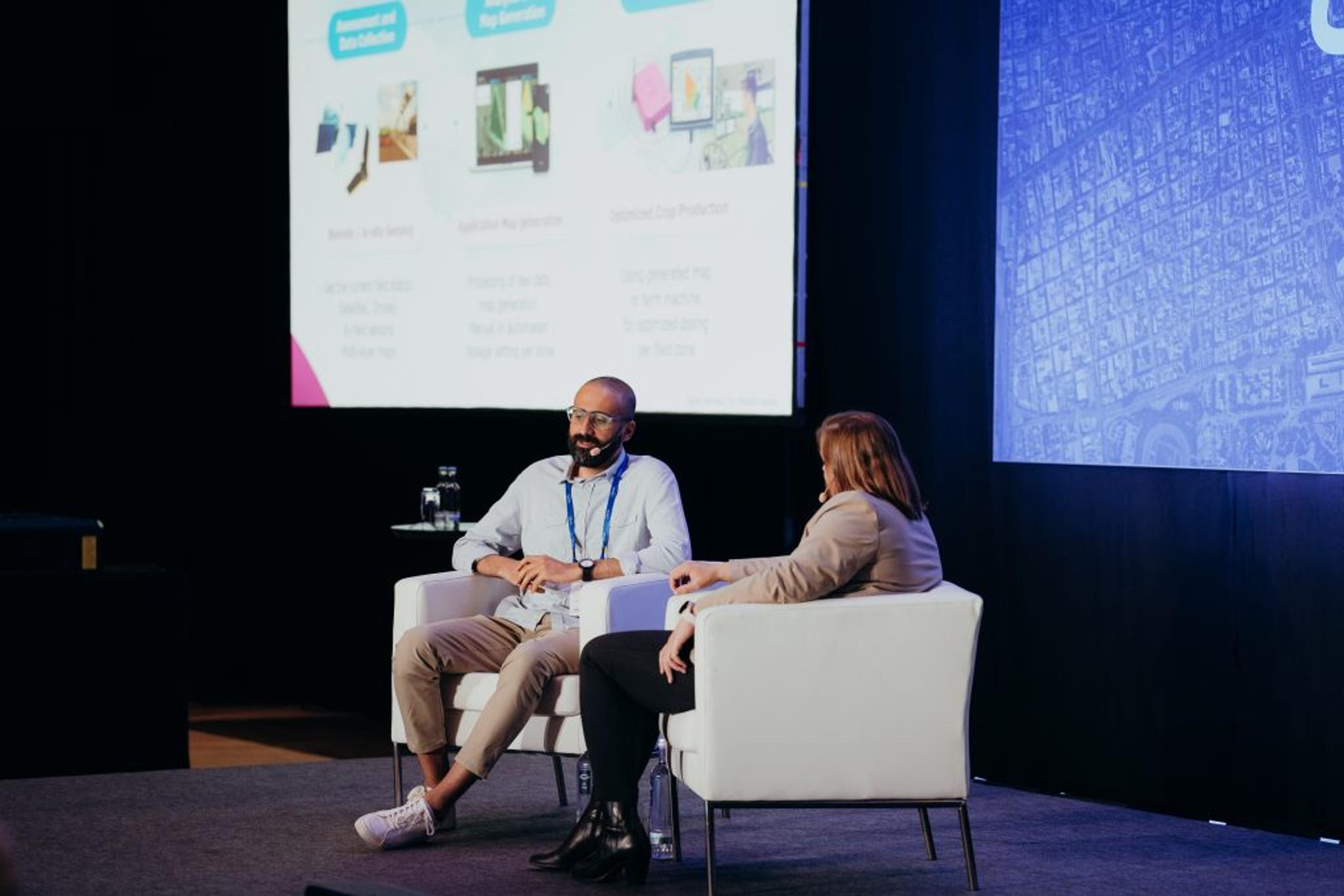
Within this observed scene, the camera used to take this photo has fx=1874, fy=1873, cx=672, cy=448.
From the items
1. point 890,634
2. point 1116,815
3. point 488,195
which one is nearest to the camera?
point 890,634

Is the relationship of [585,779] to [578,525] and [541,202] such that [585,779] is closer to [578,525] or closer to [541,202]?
Answer: [578,525]

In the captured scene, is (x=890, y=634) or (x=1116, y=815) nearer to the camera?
(x=890, y=634)

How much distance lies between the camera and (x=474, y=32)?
641cm

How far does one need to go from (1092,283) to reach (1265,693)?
118 centimetres

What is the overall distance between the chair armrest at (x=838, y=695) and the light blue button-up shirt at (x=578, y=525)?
828 millimetres

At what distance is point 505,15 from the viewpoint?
A: 6289 millimetres

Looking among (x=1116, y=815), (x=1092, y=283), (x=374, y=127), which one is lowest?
(x=1116, y=815)

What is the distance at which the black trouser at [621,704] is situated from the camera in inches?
157

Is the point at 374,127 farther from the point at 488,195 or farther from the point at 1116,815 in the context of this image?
the point at 1116,815

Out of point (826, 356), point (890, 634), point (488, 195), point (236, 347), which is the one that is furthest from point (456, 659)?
point (236, 347)

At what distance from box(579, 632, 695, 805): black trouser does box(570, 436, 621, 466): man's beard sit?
70cm

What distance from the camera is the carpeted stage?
4039mm

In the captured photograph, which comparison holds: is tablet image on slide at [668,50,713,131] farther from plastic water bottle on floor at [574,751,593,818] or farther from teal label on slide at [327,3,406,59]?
plastic water bottle on floor at [574,751,593,818]

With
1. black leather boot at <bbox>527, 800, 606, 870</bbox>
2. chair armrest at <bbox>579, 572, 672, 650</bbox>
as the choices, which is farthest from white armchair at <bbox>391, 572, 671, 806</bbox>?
black leather boot at <bbox>527, 800, 606, 870</bbox>
